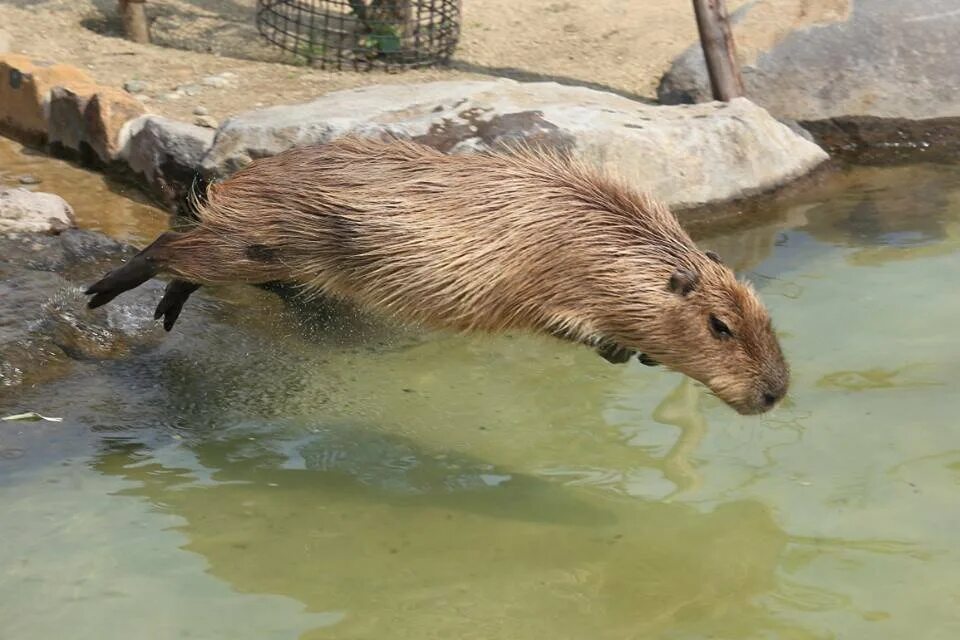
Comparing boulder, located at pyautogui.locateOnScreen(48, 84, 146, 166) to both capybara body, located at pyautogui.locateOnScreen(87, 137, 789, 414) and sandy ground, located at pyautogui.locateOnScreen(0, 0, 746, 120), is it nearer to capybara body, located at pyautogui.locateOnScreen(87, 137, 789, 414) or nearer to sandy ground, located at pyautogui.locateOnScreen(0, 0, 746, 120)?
sandy ground, located at pyautogui.locateOnScreen(0, 0, 746, 120)

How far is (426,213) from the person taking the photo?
13.9 ft

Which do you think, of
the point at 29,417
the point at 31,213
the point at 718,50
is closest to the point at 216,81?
the point at 31,213

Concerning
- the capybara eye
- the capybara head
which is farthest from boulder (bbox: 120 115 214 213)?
the capybara eye

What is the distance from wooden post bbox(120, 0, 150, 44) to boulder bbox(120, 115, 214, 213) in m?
2.65

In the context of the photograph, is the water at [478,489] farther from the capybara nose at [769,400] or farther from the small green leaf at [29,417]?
the capybara nose at [769,400]

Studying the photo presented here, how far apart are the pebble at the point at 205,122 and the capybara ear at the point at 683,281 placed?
382cm

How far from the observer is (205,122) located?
7.09 meters

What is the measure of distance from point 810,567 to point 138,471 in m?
2.17

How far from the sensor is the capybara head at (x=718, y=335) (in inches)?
157

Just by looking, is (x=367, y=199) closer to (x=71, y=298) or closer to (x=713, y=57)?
(x=71, y=298)

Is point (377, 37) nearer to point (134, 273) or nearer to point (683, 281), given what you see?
point (134, 273)

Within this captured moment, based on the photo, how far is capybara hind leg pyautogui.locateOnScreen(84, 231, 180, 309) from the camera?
15.1ft

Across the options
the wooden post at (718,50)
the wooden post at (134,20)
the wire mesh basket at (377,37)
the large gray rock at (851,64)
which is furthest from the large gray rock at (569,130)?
the wooden post at (134,20)

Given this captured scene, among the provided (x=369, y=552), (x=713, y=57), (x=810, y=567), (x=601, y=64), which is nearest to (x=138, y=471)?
(x=369, y=552)
